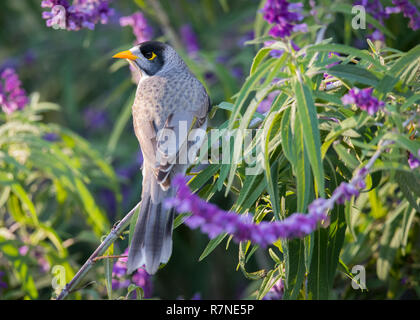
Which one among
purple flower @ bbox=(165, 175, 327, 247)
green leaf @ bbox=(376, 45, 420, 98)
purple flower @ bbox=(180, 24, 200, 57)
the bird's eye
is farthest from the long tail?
purple flower @ bbox=(180, 24, 200, 57)

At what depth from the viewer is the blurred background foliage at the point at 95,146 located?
265 centimetres

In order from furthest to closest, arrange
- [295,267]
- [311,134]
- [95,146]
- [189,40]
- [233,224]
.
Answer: [189,40] < [95,146] < [295,267] < [311,134] < [233,224]

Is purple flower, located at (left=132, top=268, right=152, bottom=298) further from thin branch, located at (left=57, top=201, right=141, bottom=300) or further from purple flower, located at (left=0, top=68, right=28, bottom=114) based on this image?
purple flower, located at (left=0, top=68, right=28, bottom=114)

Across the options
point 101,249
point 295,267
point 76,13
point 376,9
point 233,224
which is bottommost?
point 295,267

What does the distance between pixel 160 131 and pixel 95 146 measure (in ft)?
7.06

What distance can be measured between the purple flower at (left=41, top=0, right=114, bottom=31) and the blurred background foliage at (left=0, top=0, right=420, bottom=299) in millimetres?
633

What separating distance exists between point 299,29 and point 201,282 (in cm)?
288

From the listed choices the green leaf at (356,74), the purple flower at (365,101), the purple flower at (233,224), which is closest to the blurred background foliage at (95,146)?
Answer: the green leaf at (356,74)

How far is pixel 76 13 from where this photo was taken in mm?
2145

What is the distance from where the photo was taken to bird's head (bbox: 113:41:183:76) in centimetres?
252

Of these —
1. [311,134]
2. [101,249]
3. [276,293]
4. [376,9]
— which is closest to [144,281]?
[276,293]

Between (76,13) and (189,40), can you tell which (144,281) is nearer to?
(76,13)

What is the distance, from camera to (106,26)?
5527mm
